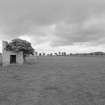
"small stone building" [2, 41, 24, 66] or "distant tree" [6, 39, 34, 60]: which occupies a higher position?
"distant tree" [6, 39, 34, 60]

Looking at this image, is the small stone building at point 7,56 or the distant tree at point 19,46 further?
the distant tree at point 19,46

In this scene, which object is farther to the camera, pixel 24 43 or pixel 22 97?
pixel 24 43

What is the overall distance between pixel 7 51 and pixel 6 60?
145cm

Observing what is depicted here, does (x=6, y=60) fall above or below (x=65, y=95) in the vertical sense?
above

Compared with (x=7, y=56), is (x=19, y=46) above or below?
above

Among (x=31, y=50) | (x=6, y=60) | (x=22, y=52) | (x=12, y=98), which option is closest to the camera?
(x=12, y=98)

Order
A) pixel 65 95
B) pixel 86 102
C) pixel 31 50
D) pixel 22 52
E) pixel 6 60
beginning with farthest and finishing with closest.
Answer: pixel 31 50, pixel 22 52, pixel 6 60, pixel 65 95, pixel 86 102

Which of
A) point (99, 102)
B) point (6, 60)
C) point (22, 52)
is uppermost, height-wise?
point (22, 52)

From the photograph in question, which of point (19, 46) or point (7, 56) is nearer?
point (7, 56)

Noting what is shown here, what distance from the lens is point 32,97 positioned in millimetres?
4277

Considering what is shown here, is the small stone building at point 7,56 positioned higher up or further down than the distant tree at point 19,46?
further down

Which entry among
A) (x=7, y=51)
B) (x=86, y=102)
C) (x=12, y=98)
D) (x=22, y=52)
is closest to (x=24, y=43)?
(x=22, y=52)

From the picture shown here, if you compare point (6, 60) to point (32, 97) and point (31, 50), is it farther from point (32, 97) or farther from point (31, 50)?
point (32, 97)

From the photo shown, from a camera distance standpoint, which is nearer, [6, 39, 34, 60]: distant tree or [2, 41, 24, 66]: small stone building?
[2, 41, 24, 66]: small stone building
